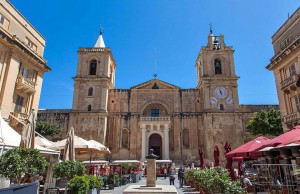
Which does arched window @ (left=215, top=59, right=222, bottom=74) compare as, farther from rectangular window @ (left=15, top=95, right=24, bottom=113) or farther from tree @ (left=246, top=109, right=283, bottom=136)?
rectangular window @ (left=15, top=95, right=24, bottom=113)

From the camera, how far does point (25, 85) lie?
1980cm

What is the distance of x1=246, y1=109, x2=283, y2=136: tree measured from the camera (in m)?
28.3

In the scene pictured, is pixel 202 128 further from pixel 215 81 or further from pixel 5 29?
pixel 5 29

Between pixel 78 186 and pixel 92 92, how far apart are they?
2764 cm

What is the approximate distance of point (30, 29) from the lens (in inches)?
882

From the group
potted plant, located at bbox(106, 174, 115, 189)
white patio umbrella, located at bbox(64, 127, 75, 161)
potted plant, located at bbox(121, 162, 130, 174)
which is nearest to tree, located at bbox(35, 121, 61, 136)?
potted plant, located at bbox(121, 162, 130, 174)

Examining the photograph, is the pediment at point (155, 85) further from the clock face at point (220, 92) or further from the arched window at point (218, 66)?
the arched window at point (218, 66)

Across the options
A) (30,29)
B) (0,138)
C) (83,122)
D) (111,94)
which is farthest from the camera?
(111,94)

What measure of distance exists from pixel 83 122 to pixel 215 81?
20529 millimetres

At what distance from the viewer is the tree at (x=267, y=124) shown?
28.3m

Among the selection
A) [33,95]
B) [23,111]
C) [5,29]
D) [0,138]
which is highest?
[5,29]

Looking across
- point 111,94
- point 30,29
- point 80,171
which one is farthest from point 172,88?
point 80,171

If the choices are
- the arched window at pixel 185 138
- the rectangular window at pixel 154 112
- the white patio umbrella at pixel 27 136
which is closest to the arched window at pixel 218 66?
the arched window at pixel 185 138

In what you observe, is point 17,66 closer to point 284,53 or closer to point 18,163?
point 18,163
